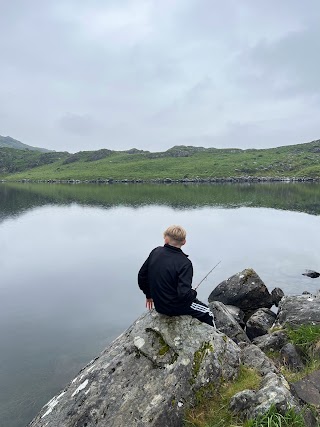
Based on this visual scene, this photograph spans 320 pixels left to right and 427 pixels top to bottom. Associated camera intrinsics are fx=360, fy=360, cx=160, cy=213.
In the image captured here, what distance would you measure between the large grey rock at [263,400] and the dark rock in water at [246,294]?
14801 millimetres

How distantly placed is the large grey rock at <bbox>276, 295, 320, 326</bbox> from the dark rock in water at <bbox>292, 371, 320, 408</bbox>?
5980 millimetres

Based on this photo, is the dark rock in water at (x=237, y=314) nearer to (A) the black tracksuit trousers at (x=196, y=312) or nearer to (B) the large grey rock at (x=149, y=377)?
(A) the black tracksuit trousers at (x=196, y=312)

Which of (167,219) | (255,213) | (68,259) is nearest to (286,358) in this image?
(68,259)

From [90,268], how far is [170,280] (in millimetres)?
26101

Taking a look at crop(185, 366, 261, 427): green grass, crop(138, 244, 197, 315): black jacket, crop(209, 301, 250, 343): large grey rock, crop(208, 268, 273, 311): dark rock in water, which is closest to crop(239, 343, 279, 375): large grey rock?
crop(185, 366, 261, 427): green grass

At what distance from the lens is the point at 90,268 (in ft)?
→ 117

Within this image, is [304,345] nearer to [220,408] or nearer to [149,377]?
[220,408]

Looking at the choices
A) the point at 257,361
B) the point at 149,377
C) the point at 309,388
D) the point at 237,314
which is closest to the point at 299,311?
the point at 237,314

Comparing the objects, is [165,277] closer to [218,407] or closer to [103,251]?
[218,407]

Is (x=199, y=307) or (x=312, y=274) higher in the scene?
(x=199, y=307)

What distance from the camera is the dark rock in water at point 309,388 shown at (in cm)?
958

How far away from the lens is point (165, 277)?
10758 mm

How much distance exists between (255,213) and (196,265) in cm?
3983

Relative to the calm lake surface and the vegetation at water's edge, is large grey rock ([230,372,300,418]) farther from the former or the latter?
the calm lake surface
